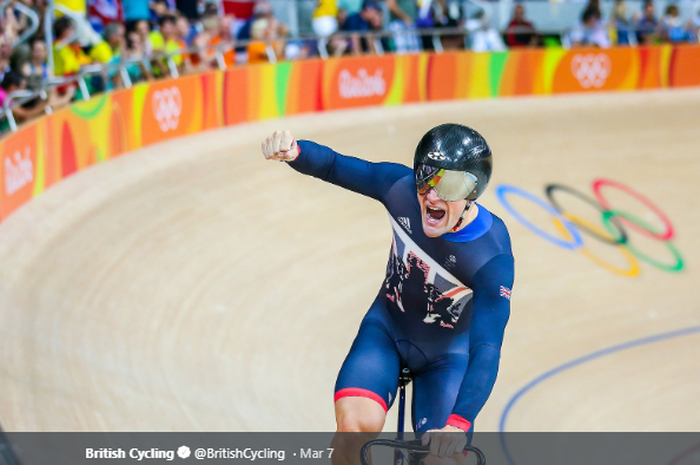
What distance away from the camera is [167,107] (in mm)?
9383

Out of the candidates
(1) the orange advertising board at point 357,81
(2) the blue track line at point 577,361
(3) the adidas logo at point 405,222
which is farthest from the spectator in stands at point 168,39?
(3) the adidas logo at point 405,222

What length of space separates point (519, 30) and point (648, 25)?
2873 mm

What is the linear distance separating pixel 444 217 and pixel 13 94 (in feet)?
17.3

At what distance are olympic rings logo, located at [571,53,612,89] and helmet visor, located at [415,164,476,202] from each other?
12018mm

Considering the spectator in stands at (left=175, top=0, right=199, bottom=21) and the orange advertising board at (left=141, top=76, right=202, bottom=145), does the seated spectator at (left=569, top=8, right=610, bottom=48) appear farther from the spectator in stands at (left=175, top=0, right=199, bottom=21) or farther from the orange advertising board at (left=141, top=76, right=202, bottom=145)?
the orange advertising board at (left=141, top=76, right=202, bottom=145)

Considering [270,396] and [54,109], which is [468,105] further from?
[270,396]

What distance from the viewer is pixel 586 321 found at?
704 cm

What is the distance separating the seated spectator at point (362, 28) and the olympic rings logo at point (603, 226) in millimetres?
3696

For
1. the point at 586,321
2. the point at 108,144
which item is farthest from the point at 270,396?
the point at 108,144

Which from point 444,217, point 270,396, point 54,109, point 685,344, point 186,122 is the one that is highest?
point 444,217

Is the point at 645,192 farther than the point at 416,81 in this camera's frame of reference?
No

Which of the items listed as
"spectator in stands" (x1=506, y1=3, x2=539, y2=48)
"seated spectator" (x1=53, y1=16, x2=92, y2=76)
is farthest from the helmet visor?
"spectator in stands" (x1=506, y1=3, x2=539, y2=48)

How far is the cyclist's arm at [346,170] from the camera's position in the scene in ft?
9.89

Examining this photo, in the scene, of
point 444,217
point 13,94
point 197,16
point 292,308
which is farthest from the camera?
point 197,16
